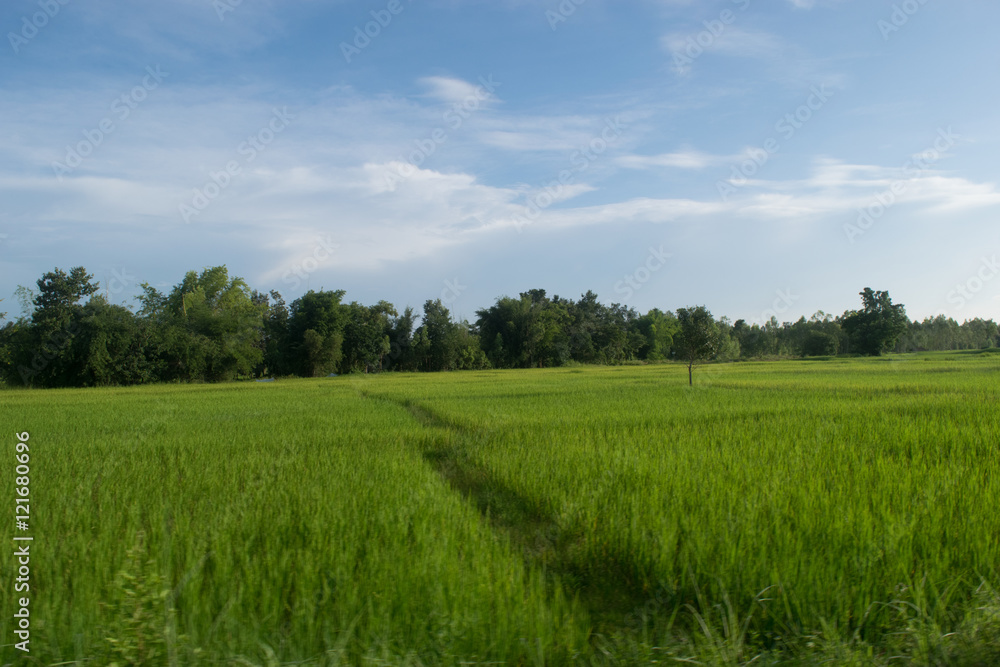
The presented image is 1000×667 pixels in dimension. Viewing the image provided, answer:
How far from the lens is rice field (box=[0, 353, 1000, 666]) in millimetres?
2178

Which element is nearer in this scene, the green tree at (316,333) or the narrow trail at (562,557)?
the narrow trail at (562,557)

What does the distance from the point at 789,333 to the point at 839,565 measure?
109935 millimetres

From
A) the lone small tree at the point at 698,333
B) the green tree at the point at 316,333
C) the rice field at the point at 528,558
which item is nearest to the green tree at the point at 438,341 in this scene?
the green tree at the point at 316,333

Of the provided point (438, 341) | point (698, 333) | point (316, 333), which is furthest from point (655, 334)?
point (698, 333)

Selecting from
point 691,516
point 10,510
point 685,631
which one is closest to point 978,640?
point 685,631

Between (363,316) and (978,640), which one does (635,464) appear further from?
(363,316)

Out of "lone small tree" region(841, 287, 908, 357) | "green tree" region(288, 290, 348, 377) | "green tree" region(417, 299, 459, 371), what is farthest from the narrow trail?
"lone small tree" region(841, 287, 908, 357)

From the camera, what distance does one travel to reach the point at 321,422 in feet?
31.7

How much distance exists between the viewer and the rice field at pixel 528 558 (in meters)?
2.18

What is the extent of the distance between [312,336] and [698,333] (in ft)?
105

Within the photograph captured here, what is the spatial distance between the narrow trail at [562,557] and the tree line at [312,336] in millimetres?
15546

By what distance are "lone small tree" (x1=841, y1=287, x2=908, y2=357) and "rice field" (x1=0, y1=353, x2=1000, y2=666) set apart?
206 ft

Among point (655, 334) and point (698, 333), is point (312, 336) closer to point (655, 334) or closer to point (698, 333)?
point (698, 333)

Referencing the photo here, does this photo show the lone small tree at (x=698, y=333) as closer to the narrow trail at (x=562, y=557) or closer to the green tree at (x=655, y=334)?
the narrow trail at (x=562, y=557)
